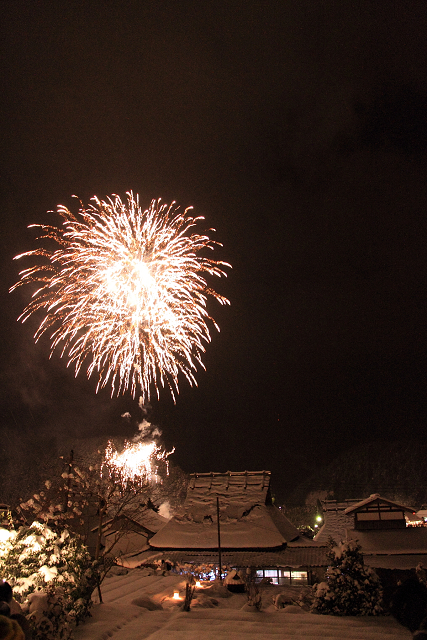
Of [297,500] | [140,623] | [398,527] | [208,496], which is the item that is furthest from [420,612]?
[297,500]

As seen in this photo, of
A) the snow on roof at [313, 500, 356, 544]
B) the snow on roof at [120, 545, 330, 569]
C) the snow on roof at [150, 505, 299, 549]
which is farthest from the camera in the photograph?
the snow on roof at [313, 500, 356, 544]

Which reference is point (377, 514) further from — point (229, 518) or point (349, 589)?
point (349, 589)

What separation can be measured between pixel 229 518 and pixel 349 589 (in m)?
14.4

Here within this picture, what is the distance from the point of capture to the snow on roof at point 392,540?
67.2 ft

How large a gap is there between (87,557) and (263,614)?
20.1 feet

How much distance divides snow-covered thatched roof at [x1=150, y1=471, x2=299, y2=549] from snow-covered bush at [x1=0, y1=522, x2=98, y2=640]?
14.1 m

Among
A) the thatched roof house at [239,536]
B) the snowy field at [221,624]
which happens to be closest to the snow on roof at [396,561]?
the thatched roof house at [239,536]

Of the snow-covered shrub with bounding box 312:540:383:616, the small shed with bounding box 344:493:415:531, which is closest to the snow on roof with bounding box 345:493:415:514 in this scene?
the small shed with bounding box 344:493:415:531

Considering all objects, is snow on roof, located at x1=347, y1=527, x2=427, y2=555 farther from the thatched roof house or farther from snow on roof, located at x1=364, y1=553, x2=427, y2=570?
the thatched roof house

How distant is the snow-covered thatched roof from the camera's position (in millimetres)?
25625

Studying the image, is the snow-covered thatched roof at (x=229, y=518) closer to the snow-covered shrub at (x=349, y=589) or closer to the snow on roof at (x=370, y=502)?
the snow on roof at (x=370, y=502)

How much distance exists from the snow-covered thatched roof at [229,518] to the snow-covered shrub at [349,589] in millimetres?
10181

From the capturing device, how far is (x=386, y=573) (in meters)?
18.4

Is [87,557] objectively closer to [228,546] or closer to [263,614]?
[263,614]
